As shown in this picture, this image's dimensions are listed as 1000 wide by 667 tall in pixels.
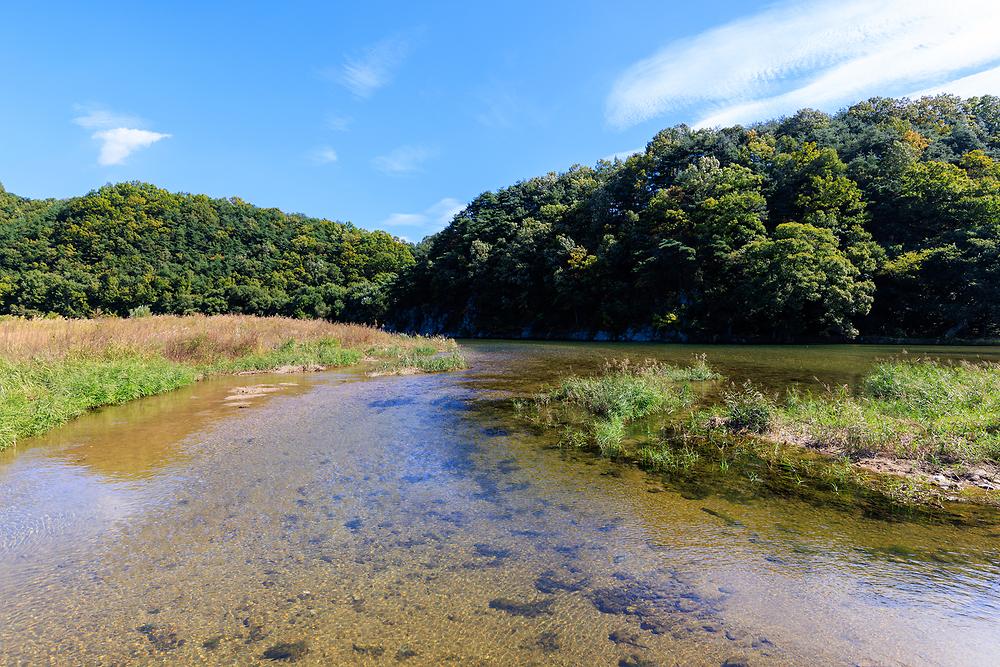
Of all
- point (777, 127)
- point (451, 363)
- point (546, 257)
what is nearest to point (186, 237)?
point (546, 257)

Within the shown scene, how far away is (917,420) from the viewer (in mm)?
8305

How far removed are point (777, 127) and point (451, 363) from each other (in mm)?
67960

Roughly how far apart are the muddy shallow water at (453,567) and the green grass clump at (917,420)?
194cm

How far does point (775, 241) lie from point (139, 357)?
4109cm

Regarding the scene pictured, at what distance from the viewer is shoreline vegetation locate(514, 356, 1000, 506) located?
6.62 m

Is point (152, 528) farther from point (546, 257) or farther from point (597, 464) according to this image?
point (546, 257)

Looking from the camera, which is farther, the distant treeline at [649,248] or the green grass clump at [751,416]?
the distant treeline at [649,248]

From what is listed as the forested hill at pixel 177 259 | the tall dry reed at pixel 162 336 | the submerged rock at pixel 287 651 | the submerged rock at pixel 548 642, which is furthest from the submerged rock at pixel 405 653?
the forested hill at pixel 177 259

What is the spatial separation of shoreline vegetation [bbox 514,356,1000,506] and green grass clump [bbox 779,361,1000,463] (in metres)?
0.02

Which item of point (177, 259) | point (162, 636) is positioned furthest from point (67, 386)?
point (177, 259)

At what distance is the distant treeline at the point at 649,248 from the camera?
37.7 m

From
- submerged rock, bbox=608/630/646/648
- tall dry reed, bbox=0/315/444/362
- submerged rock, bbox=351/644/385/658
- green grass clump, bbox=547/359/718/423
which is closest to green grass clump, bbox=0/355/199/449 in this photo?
tall dry reed, bbox=0/315/444/362

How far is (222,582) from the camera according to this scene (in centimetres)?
437

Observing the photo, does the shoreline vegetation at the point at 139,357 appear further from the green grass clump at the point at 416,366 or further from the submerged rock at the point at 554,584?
the submerged rock at the point at 554,584
